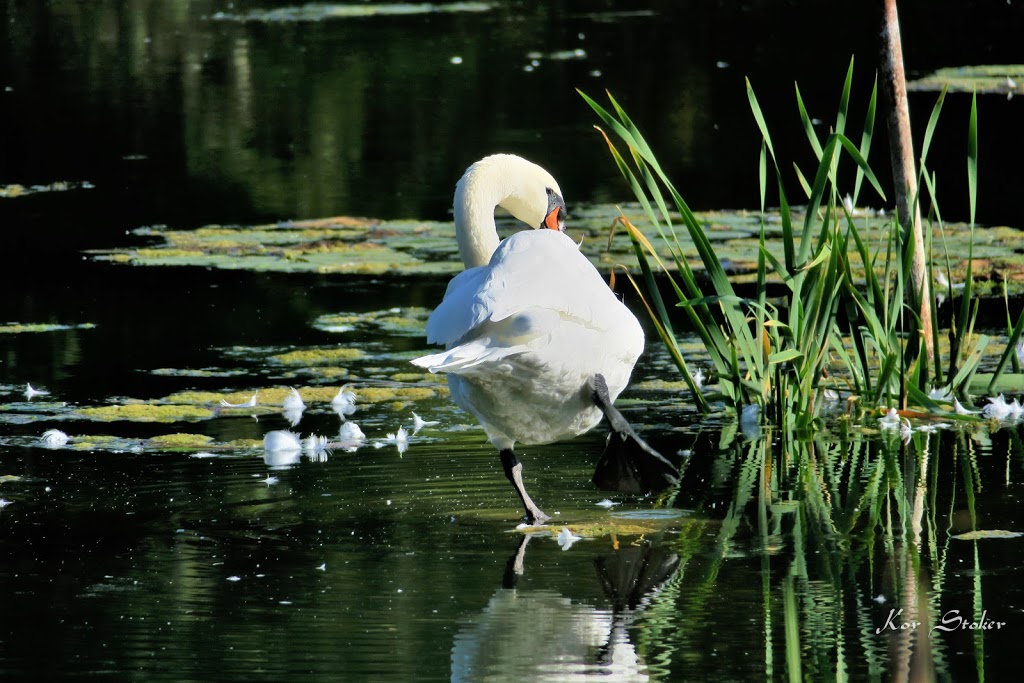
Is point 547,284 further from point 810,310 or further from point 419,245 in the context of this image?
point 419,245

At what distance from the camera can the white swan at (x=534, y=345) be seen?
15.9 feet

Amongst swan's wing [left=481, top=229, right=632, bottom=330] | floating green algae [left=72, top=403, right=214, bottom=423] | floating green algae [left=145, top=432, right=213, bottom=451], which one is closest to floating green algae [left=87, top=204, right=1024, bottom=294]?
floating green algae [left=72, top=403, right=214, bottom=423]

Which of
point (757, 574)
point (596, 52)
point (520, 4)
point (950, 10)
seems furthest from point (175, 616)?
point (520, 4)

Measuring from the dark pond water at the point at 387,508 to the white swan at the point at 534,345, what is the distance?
1.11 feet

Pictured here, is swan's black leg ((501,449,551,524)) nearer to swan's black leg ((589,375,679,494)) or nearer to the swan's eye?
swan's black leg ((589,375,679,494))

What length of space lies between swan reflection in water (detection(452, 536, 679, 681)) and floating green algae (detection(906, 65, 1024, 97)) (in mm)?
12072

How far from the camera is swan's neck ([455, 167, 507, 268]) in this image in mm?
5969

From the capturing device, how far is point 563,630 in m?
4.38

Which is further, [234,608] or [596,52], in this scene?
[596,52]

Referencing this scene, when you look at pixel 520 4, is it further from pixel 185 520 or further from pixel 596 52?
pixel 185 520

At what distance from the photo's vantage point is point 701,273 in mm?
10047

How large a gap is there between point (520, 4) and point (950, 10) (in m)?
7.05

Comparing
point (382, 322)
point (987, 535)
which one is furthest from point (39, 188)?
point (987, 535)

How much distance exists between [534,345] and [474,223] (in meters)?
1.16
